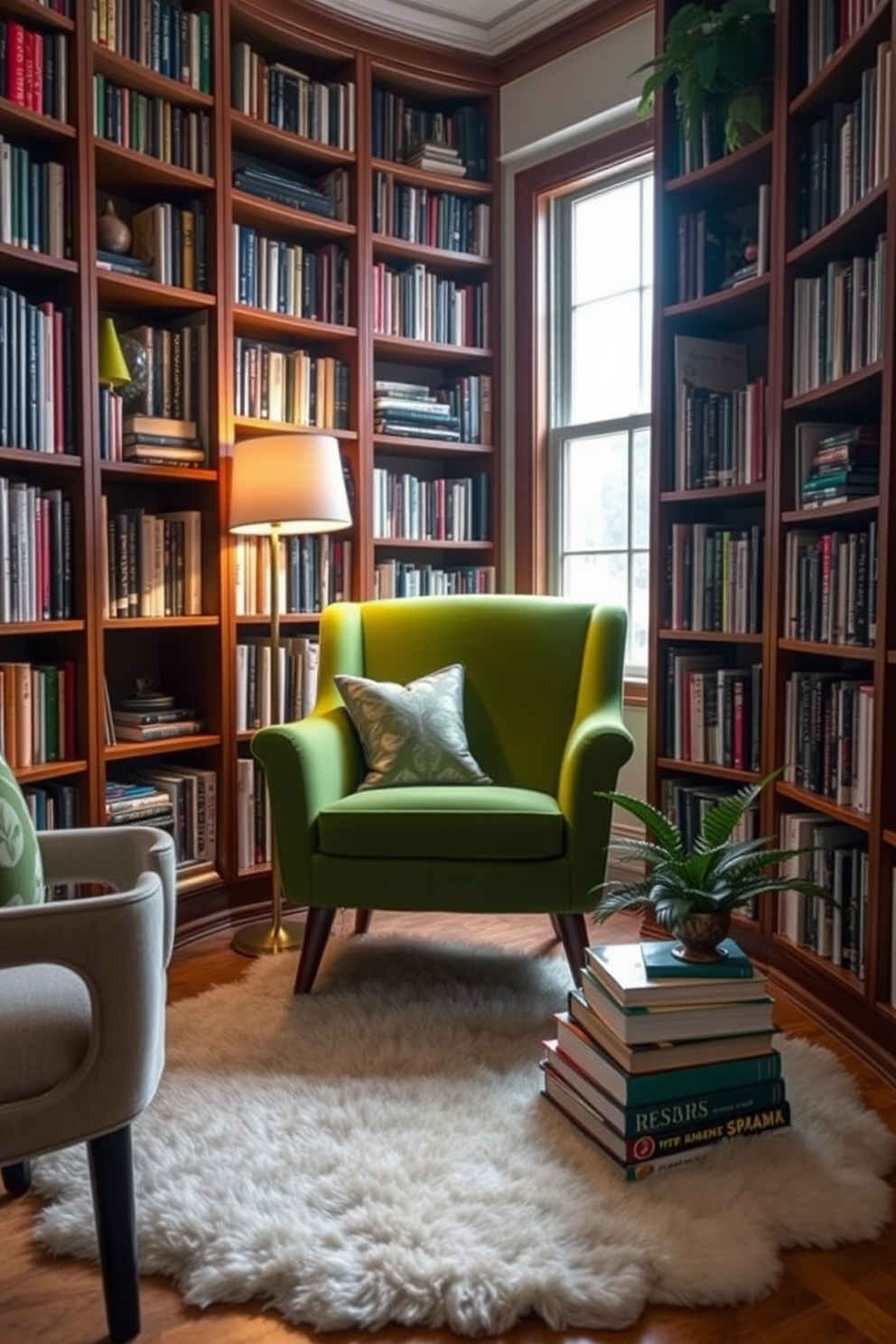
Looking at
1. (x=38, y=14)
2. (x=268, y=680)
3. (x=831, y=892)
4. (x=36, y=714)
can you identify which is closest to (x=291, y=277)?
(x=38, y=14)

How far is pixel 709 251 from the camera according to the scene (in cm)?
290

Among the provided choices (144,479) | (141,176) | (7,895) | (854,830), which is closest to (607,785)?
(854,830)

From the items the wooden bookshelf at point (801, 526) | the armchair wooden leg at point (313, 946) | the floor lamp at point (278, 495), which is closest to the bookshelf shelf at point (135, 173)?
the floor lamp at point (278, 495)

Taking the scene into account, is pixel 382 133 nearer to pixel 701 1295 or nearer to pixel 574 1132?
pixel 574 1132

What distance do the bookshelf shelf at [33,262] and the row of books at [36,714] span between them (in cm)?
98

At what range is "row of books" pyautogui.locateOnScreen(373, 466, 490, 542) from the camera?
3605 mm

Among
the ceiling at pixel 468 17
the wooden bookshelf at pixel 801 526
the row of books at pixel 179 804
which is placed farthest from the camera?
the ceiling at pixel 468 17

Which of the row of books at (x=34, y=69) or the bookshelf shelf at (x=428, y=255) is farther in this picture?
the bookshelf shelf at (x=428, y=255)

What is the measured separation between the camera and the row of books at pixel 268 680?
3.21m

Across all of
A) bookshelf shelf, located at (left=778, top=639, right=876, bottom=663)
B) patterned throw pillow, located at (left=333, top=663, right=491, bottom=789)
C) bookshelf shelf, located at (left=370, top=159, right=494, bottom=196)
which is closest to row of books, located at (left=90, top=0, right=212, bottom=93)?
bookshelf shelf, located at (left=370, top=159, right=494, bottom=196)

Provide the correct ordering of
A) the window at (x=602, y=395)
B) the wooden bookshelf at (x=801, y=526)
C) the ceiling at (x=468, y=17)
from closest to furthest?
the wooden bookshelf at (x=801, y=526) → the ceiling at (x=468, y=17) → the window at (x=602, y=395)

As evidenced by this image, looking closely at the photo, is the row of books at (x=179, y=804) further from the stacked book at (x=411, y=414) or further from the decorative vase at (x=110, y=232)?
the decorative vase at (x=110, y=232)

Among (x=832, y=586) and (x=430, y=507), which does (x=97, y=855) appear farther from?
(x=430, y=507)

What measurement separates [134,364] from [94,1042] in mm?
2183
